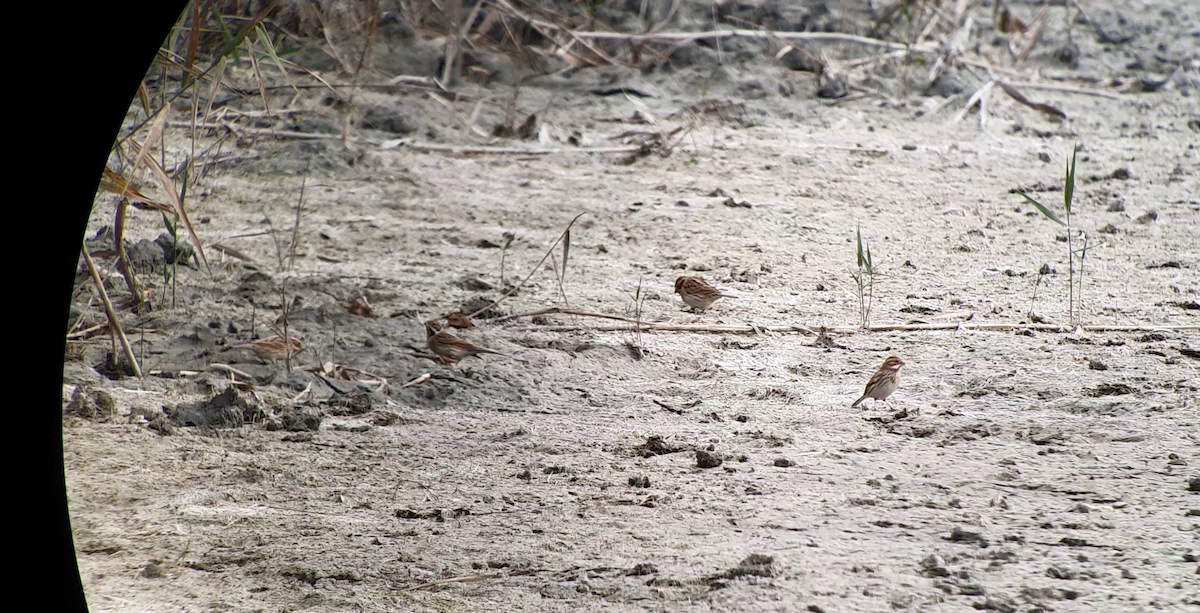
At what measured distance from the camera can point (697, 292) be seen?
314cm

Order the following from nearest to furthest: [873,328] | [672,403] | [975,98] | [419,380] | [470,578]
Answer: [470,578], [672,403], [419,380], [873,328], [975,98]

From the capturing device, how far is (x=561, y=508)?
2.02 metres

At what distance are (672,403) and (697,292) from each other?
641 millimetres

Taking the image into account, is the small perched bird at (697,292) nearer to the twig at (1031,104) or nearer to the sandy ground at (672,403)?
the sandy ground at (672,403)

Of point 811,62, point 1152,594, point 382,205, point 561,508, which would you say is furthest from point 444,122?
point 1152,594

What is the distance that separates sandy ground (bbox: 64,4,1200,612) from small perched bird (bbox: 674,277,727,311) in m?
0.06

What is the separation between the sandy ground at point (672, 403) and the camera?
69.3 inches

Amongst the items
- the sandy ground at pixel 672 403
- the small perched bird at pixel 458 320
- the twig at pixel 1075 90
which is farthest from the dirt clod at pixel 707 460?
the twig at pixel 1075 90

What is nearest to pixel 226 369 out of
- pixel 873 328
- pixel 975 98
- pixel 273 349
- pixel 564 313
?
pixel 273 349

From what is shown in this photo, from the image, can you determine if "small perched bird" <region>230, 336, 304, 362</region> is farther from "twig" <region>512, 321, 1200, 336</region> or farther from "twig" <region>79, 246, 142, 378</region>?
"twig" <region>512, 321, 1200, 336</region>

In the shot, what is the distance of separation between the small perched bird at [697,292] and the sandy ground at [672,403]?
56mm

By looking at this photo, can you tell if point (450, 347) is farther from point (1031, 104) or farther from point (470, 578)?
point (1031, 104)

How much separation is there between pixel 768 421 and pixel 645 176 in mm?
2218

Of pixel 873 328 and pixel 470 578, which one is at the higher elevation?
pixel 873 328
